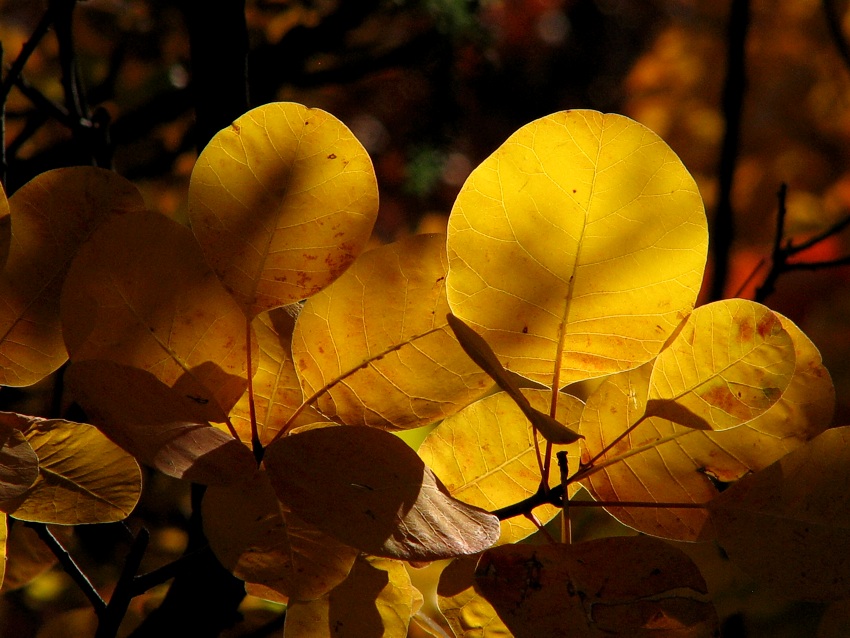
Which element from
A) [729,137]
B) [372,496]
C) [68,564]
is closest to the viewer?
[372,496]

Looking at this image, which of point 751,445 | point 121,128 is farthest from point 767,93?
point 751,445

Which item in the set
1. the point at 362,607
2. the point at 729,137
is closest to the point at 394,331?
the point at 362,607

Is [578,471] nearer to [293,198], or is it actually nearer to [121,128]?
[293,198]

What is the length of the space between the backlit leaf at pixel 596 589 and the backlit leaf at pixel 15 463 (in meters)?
0.18

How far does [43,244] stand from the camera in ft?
1.13

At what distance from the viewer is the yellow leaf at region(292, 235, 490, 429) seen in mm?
333

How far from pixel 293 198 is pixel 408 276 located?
57 mm

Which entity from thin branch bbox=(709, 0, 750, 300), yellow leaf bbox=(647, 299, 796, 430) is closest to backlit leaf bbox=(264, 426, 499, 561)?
yellow leaf bbox=(647, 299, 796, 430)

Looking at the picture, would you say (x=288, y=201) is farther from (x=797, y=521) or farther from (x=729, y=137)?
(x=729, y=137)

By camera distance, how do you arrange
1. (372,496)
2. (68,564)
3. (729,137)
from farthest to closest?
(729,137)
(68,564)
(372,496)

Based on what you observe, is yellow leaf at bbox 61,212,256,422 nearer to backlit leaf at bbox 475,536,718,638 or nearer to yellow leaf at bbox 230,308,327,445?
yellow leaf at bbox 230,308,327,445

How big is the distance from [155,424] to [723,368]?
0.23 meters

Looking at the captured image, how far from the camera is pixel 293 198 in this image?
0.32 metres

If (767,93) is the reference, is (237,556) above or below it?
above
